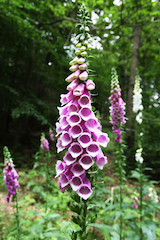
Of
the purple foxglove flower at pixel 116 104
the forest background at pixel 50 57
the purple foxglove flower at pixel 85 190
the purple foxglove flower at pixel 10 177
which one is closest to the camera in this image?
the purple foxglove flower at pixel 85 190

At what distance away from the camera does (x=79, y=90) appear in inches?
38.7

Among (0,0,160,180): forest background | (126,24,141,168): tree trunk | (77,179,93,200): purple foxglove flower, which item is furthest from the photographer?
(126,24,141,168): tree trunk

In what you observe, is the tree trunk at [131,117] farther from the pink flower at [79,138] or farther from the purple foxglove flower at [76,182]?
the purple foxglove flower at [76,182]

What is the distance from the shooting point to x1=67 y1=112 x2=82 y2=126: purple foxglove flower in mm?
934

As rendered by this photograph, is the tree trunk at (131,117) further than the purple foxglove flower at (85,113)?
Yes

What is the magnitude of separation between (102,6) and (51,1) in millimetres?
2154

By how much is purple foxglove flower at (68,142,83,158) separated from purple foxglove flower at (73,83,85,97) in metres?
0.32

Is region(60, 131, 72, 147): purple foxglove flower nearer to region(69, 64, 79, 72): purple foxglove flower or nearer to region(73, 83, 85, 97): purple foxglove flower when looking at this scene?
region(73, 83, 85, 97): purple foxglove flower

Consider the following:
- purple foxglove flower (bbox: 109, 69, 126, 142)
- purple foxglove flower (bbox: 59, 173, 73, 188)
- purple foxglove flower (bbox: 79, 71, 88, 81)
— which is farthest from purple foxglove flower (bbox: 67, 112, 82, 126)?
purple foxglove flower (bbox: 109, 69, 126, 142)

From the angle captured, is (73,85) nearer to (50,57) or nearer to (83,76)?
(83,76)

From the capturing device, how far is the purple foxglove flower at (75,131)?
929 mm

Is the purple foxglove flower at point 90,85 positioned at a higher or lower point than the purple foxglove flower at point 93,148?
higher

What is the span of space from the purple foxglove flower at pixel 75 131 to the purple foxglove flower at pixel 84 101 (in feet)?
0.46

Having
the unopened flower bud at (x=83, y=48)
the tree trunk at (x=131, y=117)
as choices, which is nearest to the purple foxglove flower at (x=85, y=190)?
the unopened flower bud at (x=83, y=48)
